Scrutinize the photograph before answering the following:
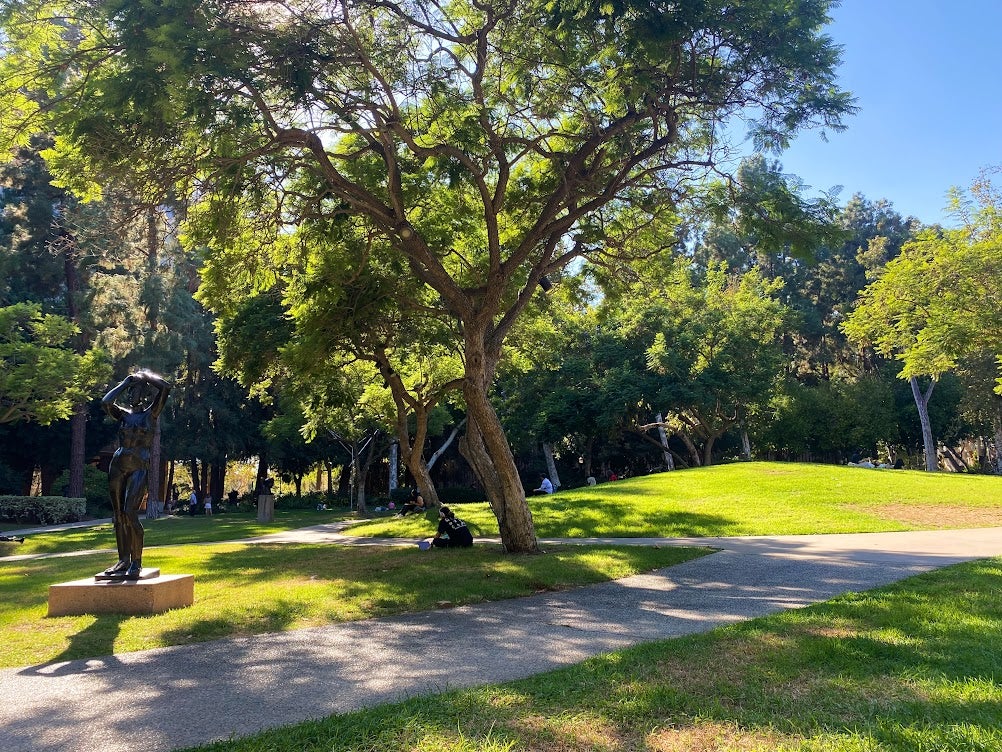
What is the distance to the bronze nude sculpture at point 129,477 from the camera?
837 centimetres

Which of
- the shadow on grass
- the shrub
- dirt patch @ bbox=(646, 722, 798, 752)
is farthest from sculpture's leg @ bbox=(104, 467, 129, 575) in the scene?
the shrub

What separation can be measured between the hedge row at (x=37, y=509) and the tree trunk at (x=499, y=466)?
92.5 ft

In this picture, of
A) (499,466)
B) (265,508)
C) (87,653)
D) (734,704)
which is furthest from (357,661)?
(265,508)

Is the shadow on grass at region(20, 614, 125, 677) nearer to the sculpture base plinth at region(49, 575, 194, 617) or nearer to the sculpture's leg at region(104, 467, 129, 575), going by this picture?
the sculpture base plinth at region(49, 575, 194, 617)

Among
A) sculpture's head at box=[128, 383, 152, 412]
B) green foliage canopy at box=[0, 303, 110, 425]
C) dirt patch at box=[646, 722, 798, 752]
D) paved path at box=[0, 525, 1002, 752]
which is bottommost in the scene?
paved path at box=[0, 525, 1002, 752]

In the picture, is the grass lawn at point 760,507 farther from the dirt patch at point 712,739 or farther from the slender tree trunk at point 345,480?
the slender tree trunk at point 345,480

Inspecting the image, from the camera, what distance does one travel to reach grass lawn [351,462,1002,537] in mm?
15766

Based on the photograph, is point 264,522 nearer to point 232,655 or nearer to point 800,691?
point 232,655

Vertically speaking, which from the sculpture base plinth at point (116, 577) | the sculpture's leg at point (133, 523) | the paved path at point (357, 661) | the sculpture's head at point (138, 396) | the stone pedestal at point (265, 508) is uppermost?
the sculpture's head at point (138, 396)

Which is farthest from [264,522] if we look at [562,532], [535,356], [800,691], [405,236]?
[800,691]

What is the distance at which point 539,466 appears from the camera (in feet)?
153

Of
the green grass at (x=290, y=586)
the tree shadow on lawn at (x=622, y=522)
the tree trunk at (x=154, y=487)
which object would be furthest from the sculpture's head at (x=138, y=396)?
the tree trunk at (x=154, y=487)

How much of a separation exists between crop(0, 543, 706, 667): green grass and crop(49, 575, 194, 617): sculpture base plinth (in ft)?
0.65

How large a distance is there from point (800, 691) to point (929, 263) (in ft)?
77.8
